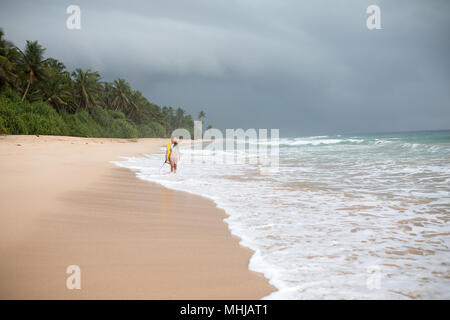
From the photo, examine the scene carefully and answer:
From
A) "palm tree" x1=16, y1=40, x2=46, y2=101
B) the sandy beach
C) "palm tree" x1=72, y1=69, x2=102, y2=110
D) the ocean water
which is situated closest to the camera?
the sandy beach

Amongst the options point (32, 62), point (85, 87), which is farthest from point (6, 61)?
point (85, 87)

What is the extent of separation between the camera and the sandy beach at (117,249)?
2.10 metres

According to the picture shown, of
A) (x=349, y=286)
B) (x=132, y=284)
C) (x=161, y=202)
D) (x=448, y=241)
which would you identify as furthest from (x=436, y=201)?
(x=132, y=284)

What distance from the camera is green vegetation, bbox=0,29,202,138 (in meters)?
27.8

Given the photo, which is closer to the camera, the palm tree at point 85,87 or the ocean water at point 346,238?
the ocean water at point 346,238

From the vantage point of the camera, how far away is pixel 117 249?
110 inches

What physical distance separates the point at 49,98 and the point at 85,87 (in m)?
10.2

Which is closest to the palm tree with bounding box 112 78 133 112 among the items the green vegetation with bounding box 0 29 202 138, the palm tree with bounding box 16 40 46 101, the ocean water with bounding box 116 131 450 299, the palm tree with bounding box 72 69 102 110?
the green vegetation with bounding box 0 29 202 138

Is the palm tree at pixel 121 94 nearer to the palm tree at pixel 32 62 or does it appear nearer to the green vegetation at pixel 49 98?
the green vegetation at pixel 49 98

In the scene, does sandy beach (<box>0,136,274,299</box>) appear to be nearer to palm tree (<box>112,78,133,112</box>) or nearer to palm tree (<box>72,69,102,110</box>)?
palm tree (<box>72,69,102,110</box>)

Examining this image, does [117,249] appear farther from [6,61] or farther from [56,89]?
[56,89]

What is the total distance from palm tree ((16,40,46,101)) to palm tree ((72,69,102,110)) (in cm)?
1119

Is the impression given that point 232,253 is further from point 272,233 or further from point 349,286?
point 349,286

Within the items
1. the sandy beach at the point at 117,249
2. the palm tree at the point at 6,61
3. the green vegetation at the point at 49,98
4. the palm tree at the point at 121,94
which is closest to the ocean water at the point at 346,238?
the sandy beach at the point at 117,249
